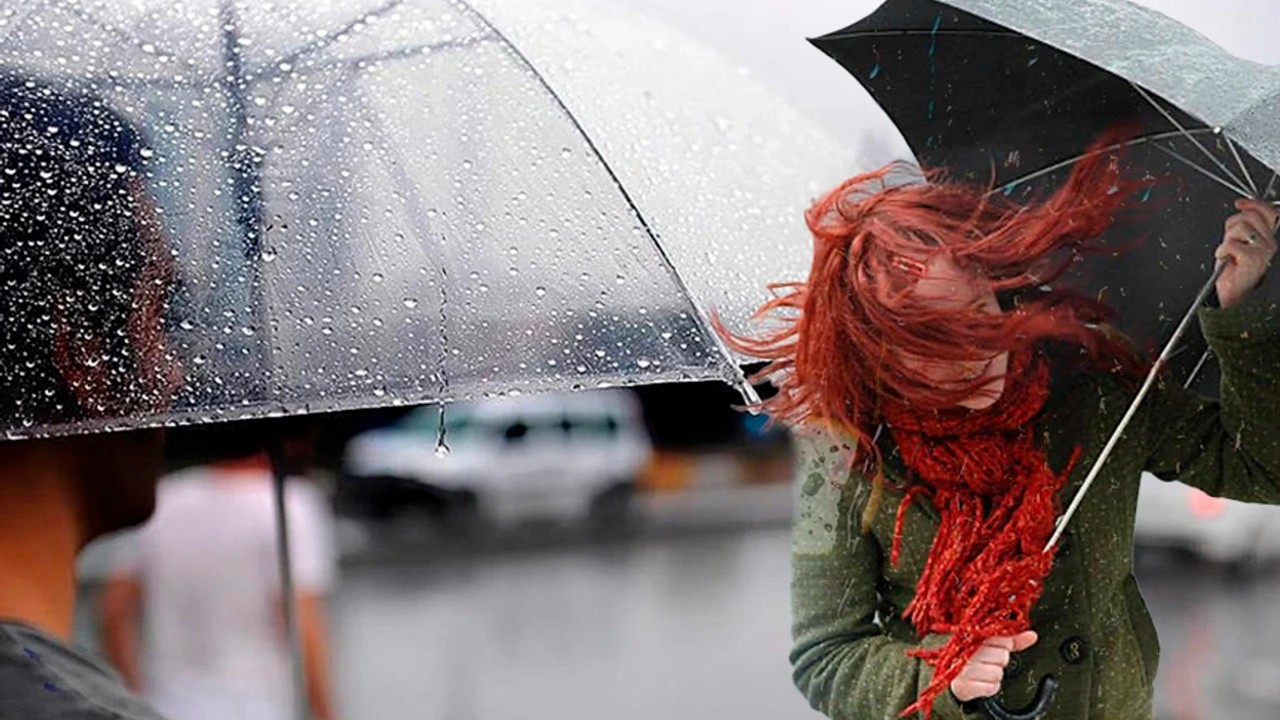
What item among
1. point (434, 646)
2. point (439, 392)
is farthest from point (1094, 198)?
point (434, 646)

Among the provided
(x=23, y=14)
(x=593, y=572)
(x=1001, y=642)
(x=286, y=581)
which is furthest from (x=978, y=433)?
(x=593, y=572)

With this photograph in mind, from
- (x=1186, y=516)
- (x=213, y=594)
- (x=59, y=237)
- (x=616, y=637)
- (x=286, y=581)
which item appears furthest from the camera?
(x=616, y=637)

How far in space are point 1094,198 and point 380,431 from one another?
8133mm

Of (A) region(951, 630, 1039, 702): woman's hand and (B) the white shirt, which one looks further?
(B) the white shirt

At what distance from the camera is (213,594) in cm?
325

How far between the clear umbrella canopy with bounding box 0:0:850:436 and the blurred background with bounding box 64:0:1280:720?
1.02m

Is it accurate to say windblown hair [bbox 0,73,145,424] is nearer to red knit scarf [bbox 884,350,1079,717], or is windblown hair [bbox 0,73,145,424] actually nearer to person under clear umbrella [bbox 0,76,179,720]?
person under clear umbrella [bbox 0,76,179,720]

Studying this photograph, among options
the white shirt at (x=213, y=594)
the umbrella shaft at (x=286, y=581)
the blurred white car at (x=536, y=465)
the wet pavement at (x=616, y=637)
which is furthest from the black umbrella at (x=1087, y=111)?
the blurred white car at (x=536, y=465)

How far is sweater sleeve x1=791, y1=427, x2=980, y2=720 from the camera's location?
1.66 m

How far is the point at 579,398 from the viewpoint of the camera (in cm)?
1168

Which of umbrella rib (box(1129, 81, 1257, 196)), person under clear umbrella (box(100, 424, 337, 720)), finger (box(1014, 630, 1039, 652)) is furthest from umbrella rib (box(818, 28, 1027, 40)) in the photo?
person under clear umbrella (box(100, 424, 337, 720))

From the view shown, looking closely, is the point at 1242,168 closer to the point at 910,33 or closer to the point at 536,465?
the point at 910,33

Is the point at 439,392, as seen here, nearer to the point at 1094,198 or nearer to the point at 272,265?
the point at 272,265

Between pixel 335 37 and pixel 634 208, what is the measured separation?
0.35 meters
